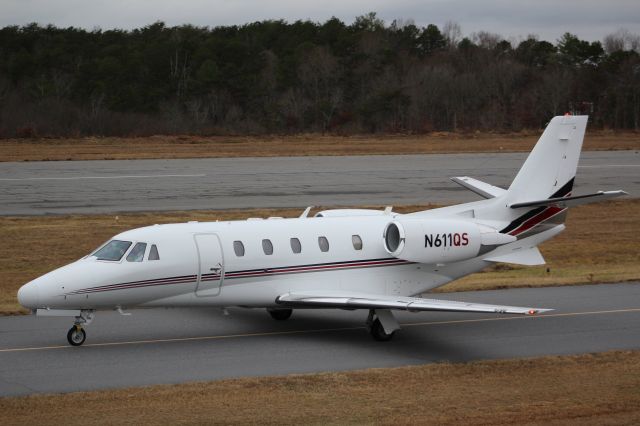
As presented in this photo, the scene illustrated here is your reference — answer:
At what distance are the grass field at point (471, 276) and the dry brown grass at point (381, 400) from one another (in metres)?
7.83

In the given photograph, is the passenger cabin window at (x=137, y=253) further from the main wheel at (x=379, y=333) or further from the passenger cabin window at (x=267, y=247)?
the main wheel at (x=379, y=333)

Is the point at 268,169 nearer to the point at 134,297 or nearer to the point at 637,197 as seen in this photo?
the point at 637,197

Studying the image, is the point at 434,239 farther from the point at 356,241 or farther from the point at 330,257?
the point at 330,257

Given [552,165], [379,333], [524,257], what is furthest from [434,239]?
[552,165]

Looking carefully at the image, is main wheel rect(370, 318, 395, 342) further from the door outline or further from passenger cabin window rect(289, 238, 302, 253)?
the door outline

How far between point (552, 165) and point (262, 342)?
25.7 ft

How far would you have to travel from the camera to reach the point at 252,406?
15.4m

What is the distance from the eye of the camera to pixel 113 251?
63.5ft

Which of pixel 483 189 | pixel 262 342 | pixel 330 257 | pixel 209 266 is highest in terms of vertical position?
pixel 483 189

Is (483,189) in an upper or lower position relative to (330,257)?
upper

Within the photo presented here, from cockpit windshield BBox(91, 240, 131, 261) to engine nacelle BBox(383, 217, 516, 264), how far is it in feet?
18.0

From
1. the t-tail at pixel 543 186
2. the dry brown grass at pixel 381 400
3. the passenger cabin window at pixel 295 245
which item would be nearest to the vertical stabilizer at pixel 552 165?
the t-tail at pixel 543 186

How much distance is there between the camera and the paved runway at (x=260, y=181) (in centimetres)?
4081

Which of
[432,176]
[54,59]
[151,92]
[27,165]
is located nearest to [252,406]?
[432,176]
